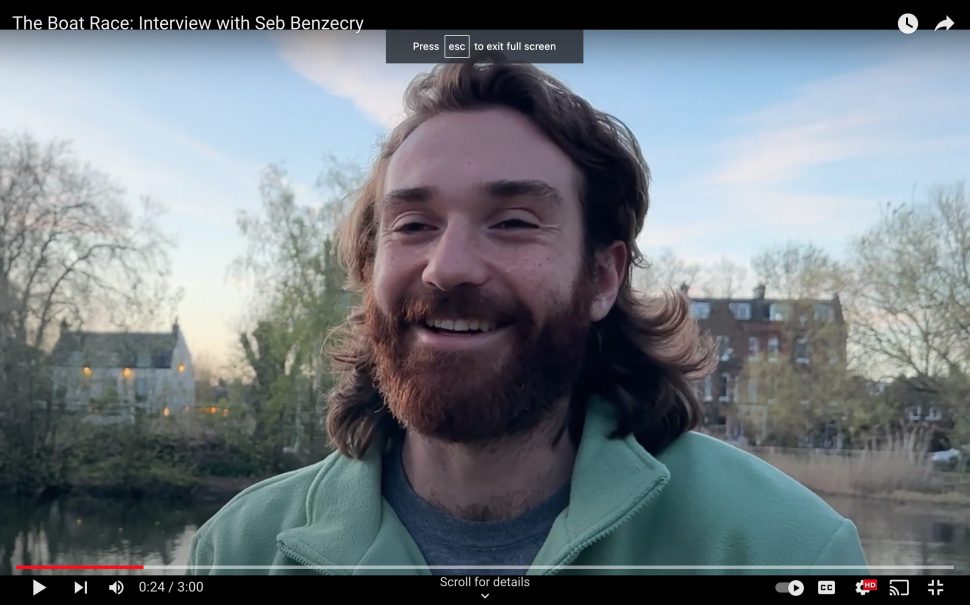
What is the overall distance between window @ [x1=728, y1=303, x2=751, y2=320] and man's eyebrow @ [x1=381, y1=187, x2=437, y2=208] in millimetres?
638

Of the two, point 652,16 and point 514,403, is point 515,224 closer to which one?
point 514,403

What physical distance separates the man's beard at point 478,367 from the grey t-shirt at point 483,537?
0.14 meters

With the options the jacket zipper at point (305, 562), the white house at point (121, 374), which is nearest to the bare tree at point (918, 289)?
the jacket zipper at point (305, 562)

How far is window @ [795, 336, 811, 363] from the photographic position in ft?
4.28

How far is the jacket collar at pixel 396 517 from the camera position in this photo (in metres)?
1.02

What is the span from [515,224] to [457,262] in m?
0.11

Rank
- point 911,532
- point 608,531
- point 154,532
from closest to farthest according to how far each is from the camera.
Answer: point 608,531 → point 911,532 → point 154,532

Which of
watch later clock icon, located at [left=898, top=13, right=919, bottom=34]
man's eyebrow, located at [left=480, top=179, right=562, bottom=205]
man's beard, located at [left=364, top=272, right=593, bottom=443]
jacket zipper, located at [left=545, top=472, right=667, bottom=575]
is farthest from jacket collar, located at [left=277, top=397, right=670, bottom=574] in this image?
watch later clock icon, located at [left=898, top=13, right=919, bottom=34]

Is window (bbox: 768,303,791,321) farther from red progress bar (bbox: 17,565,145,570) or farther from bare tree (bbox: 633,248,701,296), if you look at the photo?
red progress bar (bbox: 17,565,145,570)

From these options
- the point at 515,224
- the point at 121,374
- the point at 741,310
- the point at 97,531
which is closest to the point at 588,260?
the point at 515,224

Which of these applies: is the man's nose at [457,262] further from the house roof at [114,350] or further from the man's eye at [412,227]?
the house roof at [114,350]

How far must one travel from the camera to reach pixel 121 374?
4.61 feet
